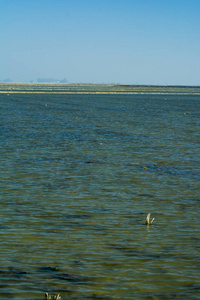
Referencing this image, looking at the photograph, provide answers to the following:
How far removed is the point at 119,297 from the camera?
10242 millimetres

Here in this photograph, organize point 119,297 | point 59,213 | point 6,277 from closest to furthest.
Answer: point 119,297, point 6,277, point 59,213

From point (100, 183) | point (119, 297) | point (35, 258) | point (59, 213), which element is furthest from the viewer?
point (100, 183)

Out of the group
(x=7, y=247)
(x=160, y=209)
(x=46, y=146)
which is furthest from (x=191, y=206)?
(x=46, y=146)

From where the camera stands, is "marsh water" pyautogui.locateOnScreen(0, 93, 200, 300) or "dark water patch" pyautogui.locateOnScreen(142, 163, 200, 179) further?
"dark water patch" pyautogui.locateOnScreen(142, 163, 200, 179)

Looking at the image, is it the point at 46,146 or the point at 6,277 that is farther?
the point at 46,146

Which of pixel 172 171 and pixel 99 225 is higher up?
pixel 172 171

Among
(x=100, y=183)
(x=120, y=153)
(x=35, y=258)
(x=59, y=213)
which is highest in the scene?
(x=120, y=153)

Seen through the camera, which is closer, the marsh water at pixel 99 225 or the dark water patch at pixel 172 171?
the marsh water at pixel 99 225

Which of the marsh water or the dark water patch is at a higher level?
the dark water patch

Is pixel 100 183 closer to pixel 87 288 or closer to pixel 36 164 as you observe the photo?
pixel 36 164

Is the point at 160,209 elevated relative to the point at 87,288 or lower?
elevated

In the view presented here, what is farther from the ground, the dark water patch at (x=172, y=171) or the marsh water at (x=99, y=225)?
the dark water patch at (x=172, y=171)

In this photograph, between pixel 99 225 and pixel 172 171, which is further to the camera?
pixel 172 171

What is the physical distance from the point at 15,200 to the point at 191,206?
6127mm
